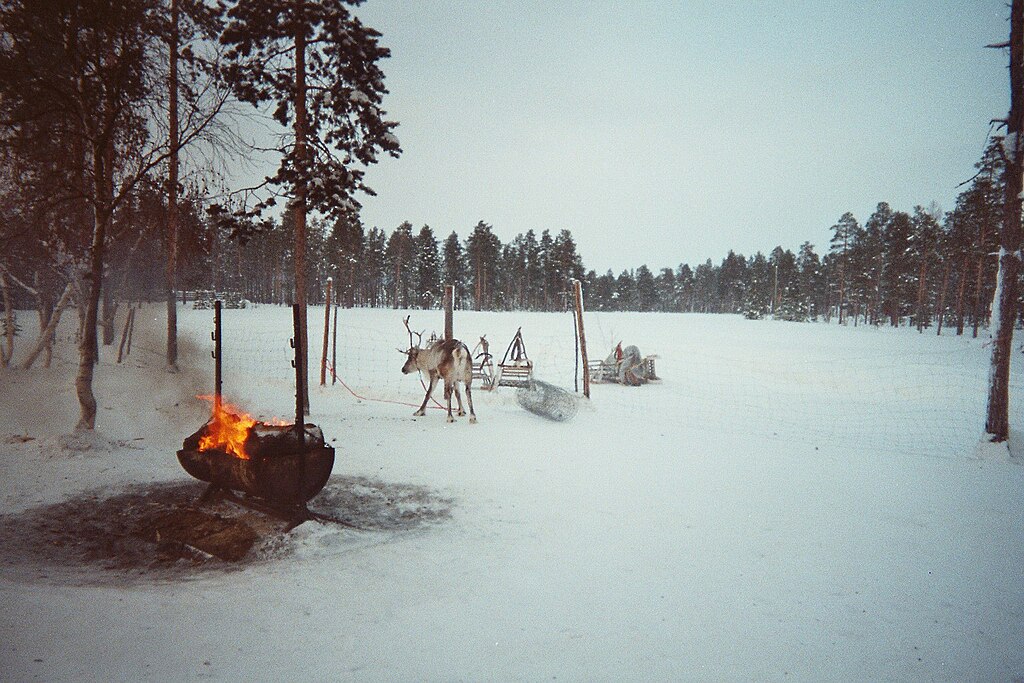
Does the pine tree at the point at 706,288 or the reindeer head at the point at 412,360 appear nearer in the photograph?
the reindeer head at the point at 412,360

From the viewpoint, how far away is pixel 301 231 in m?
10.6

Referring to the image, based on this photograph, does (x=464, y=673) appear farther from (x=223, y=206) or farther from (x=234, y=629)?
(x=223, y=206)

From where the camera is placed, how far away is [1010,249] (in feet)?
28.1

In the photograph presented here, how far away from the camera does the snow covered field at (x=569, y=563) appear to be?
3109mm

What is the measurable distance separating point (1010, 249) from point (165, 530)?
13637 mm

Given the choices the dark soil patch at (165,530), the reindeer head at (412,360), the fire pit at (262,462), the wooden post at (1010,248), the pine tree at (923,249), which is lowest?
the dark soil patch at (165,530)

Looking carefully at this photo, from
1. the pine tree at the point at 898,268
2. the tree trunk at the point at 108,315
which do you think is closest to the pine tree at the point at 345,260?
the tree trunk at the point at 108,315

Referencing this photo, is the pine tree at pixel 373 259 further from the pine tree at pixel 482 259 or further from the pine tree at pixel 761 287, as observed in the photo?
the pine tree at pixel 761 287

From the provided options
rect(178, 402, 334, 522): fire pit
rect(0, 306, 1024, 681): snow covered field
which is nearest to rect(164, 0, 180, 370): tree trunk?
rect(0, 306, 1024, 681): snow covered field

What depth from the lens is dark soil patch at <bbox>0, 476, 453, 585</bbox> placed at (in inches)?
160

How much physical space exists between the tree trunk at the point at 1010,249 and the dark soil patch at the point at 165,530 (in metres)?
9.89

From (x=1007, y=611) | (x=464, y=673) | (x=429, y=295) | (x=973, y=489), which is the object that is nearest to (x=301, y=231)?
(x=464, y=673)

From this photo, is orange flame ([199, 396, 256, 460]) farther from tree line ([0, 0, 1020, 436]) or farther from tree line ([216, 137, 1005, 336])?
tree line ([216, 137, 1005, 336])

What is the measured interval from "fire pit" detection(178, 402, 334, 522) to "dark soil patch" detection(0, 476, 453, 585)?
0.32 m
